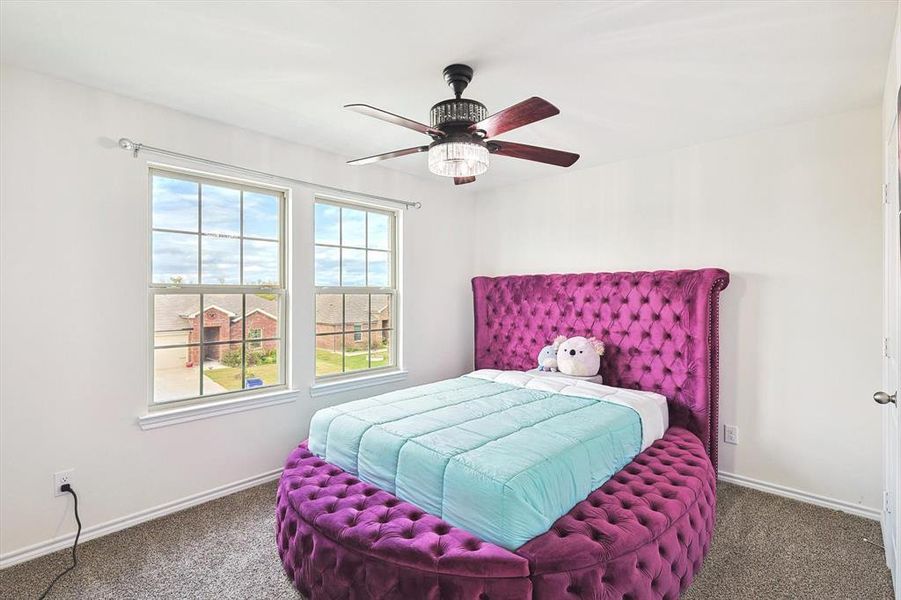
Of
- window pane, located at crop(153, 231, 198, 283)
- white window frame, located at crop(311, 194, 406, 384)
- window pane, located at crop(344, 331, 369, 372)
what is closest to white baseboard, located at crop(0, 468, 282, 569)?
white window frame, located at crop(311, 194, 406, 384)

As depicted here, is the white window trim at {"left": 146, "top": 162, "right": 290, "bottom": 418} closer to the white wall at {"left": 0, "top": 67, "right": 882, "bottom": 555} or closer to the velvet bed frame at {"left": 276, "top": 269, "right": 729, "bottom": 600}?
the white wall at {"left": 0, "top": 67, "right": 882, "bottom": 555}

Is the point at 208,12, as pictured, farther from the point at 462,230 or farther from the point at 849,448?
the point at 849,448

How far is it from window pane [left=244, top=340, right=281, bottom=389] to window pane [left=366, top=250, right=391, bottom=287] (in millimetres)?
1028

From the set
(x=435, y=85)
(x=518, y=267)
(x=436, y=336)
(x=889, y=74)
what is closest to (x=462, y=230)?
(x=518, y=267)

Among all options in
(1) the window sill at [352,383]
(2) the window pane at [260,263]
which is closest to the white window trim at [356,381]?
(1) the window sill at [352,383]

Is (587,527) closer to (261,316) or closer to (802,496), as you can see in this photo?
(802,496)

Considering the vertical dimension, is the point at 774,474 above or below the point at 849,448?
below

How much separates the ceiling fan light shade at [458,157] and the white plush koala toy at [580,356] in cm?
181

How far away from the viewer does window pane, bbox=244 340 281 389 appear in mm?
3176

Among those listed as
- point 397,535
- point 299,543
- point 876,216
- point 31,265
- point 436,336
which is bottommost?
point 299,543

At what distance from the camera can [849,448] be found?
8.87 feet

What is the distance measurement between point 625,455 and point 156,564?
2.46m

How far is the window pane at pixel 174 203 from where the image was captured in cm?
276

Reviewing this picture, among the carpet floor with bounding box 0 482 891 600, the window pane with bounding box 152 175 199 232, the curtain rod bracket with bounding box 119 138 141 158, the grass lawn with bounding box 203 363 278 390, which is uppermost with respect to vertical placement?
the curtain rod bracket with bounding box 119 138 141 158
